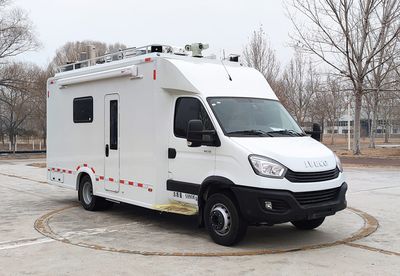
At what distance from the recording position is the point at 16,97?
44750mm

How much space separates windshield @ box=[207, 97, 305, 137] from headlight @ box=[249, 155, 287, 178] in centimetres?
72

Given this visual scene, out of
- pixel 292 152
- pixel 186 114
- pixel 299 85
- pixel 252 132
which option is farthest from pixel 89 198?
pixel 299 85

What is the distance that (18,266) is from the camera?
5984 mm

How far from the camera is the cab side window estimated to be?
7.37 m

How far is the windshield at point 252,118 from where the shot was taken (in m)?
7.17

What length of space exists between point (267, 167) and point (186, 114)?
189 cm

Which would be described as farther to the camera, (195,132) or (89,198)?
(89,198)

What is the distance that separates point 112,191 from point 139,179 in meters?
1.09

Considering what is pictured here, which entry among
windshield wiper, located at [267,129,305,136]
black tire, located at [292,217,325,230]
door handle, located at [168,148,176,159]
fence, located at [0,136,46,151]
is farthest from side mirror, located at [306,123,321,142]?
fence, located at [0,136,46,151]

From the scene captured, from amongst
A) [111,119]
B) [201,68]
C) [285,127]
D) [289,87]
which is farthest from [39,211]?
[289,87]

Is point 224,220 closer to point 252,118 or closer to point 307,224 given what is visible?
point 252,118

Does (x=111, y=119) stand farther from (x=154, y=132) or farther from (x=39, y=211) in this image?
(x=39, y=211)

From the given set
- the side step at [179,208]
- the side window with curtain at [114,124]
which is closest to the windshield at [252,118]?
the side step at [179,208]

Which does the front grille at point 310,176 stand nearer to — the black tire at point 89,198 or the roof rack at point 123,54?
the roof rack at point 123,54
